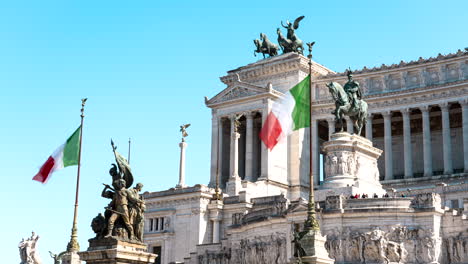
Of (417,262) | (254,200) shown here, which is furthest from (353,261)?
(254,200)

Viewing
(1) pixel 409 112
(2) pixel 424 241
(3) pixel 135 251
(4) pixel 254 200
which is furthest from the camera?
(1) pixel 409 112

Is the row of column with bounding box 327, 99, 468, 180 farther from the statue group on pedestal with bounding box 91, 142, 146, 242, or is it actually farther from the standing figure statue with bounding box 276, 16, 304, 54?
the statue group on pedestal with bounding box 91, 142, 146, 242

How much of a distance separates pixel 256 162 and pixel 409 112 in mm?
17770

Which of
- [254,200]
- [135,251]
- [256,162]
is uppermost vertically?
[256,162]

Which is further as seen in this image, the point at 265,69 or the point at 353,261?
the point at 265,69

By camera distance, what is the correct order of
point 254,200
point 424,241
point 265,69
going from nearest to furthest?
1. point 424,241
2. point 254,200
3. point 265,69

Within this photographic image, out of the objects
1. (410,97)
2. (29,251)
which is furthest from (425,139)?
(29,251)

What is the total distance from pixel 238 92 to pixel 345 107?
25.7 meters

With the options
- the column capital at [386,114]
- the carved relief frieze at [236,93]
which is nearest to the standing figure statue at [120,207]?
the carved relief frieze at [236,93]

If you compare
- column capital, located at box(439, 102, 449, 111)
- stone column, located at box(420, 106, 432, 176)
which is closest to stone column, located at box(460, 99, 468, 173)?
column capital, located at box(439, 102, 449, 111)

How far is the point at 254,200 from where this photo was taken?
65.9m

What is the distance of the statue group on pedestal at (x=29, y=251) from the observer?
164 ft

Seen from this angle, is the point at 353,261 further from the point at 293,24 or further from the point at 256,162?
the point at 293,24

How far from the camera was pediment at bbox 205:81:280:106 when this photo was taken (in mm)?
84425
